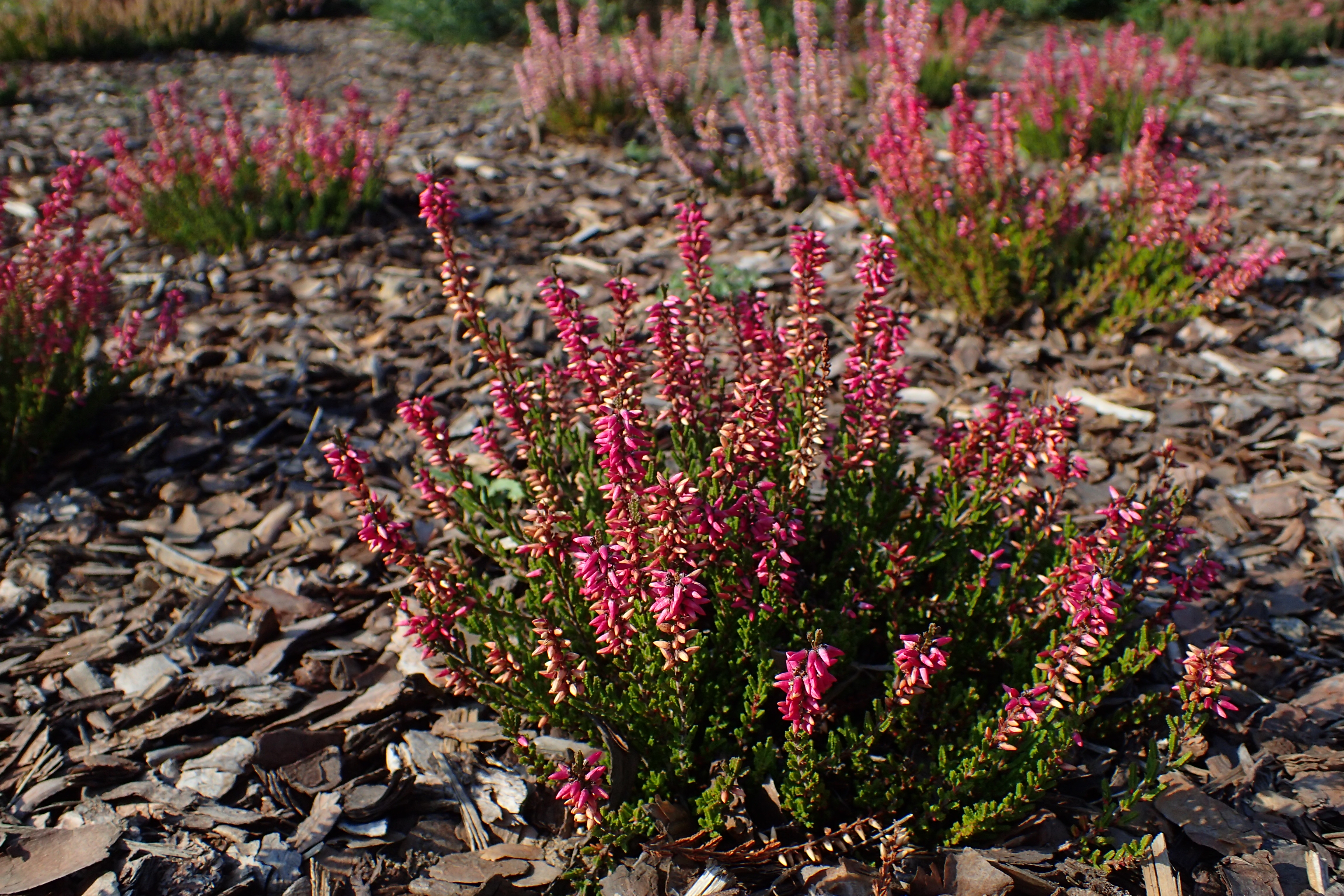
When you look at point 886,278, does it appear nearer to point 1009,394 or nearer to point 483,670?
point 1009,394

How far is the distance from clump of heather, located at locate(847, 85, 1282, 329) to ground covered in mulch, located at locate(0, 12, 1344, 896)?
212mm

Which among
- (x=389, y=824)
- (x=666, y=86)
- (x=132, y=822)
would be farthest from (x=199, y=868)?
(x=666, y=86)

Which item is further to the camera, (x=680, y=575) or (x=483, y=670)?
(x=483, y=670)

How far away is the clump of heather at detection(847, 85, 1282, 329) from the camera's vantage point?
14.3 feet

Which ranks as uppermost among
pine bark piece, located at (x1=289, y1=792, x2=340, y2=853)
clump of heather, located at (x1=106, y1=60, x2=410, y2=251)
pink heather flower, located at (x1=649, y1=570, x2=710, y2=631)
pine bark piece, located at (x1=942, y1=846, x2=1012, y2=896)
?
clump of heather, located at (x1=106, y1=60, x2=410, y2=251)

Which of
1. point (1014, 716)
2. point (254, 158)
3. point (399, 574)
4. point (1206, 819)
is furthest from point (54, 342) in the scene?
point (1206, 819)

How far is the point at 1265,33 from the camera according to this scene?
9352 millimetres

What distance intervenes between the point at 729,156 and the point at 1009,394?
4.74 metres

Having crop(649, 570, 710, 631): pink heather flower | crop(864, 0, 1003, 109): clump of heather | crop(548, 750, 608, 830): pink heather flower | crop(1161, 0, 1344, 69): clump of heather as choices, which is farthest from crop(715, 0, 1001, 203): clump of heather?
crop(1161, 0, 1344, 69): clump of heather

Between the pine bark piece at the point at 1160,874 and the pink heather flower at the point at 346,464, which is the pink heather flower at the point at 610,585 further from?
the pine bark piece at the point at 1160,874

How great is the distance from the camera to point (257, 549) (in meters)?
3.58

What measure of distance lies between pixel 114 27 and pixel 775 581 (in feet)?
40.8

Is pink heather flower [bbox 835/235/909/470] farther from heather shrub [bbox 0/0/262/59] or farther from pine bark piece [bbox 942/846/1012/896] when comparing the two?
heather shrub [bbox 0/0/262/59]

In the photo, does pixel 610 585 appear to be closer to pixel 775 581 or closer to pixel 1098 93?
pixel 775 581
